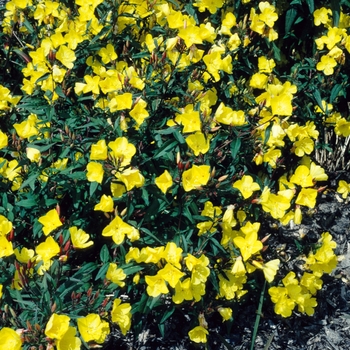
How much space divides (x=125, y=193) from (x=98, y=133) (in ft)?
1.47

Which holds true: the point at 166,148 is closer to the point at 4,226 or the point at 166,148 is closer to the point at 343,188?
the point at 4,226

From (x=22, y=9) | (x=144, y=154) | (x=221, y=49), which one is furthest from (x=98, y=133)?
(x=22, y=9)

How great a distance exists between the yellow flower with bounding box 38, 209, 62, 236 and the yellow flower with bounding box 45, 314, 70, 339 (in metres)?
0.49

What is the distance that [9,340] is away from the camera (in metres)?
2.06

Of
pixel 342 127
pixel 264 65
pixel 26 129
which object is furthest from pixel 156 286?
pixel 342 127

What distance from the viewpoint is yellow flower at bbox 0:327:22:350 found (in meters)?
2.05

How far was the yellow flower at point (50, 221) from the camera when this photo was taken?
2.47 m

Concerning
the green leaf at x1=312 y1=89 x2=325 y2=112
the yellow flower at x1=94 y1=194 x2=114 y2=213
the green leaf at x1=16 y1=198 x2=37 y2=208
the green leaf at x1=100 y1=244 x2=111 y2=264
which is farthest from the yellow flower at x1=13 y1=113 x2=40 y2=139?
the green leaf at x1=312 y1=89 x2=325 y2=112

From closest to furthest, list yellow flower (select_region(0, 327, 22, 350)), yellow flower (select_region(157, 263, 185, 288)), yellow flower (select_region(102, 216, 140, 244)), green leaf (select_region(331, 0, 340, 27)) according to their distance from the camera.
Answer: yellow flower (select_region(0, 327, 22, 350)), yellow flower (select_region(157, 263, 185, 288)), yellow flower (select_region(102, 216, 140, 244)), green leaf (select_region(331, 0, 340, 27))

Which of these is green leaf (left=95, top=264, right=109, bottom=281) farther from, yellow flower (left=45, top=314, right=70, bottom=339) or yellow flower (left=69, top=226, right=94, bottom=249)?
yellow flower (left=45, top=314, right=70, bottom=339)

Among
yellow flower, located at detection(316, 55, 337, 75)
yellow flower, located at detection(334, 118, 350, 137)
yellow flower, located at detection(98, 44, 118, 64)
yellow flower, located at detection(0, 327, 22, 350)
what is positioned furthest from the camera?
yellow flower, located at detection(334, 118, 350, 137)

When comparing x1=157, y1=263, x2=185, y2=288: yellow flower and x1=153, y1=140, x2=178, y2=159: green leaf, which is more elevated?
A: x1=153, y1=140, x2=178, y2=159: green leaf

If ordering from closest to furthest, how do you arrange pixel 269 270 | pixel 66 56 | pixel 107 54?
pixel 269 270, pixel 66 56, pixel 107 54

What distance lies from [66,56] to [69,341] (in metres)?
1.46
